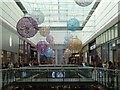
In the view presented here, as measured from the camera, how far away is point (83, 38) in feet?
157

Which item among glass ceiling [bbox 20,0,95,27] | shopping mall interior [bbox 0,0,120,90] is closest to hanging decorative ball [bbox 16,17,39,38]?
Result: shopping mall interior [bbox 0,0,120,90]

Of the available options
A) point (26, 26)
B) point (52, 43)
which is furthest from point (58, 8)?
point (26, 26)

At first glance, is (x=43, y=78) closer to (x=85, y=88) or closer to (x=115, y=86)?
(x=85, y=88)

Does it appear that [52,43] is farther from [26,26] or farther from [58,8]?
[26,26]

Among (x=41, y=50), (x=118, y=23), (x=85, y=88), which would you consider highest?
(x=118, y=23)

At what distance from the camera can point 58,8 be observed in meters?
31.8

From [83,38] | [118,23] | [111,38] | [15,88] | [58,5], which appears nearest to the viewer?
[15,88]

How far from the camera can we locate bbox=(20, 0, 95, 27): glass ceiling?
28.7m

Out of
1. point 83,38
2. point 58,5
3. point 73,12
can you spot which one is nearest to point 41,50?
point 58,5

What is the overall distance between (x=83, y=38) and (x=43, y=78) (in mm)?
33820

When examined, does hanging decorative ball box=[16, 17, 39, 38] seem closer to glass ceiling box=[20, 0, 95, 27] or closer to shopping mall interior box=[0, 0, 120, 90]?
shopping mall interior box=[0, 0, 120, 90]

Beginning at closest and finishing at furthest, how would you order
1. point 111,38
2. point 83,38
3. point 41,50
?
1. point 41,50
2. point 111,38
3. point 83,38

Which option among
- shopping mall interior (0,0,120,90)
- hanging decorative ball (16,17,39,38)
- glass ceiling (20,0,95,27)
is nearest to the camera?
hanging decorative ball (16,17,39,38)

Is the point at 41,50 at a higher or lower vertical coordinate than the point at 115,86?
higher
